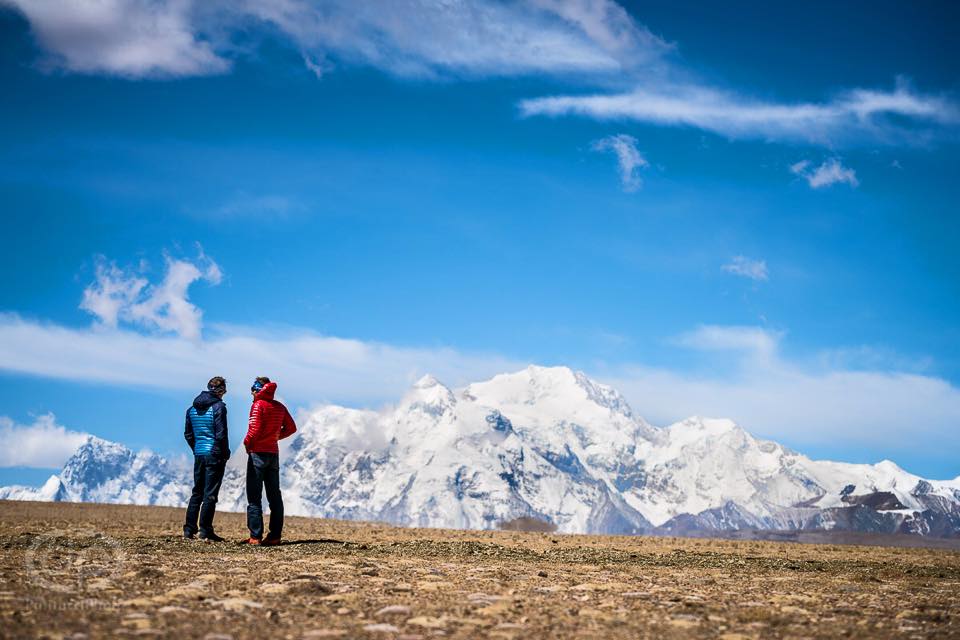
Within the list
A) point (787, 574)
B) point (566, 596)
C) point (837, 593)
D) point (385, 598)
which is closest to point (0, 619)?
point (385, 598)

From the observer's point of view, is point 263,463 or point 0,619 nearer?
point 0,619

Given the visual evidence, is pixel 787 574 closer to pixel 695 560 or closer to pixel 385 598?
pixel 695 560

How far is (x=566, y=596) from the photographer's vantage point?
11.1m

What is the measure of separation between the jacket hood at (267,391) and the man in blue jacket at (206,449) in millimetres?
1029

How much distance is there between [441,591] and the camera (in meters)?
11.1

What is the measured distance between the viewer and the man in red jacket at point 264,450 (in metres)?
17.3

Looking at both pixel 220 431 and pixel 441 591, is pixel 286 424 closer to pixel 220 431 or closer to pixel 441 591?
pixel 220 431

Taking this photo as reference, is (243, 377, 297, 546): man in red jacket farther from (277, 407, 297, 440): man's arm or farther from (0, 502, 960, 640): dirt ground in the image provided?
(0, 502, 960, 640): dirt ground

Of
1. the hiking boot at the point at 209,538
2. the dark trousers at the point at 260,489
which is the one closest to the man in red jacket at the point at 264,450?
the dark trousers at the point at 260,489

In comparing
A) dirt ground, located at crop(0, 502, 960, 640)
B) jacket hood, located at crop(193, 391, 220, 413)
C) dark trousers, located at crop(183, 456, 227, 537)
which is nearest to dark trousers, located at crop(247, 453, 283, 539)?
dirt ground, located at crop(0, 502, 960, 640)

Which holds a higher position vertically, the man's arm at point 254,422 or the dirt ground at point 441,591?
the man's arm at point 254,422

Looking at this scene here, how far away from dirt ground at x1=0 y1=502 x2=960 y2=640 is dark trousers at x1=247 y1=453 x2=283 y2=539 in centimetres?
61

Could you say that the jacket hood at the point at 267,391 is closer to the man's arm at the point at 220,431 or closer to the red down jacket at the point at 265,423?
the red down jacket at the point at 265,423

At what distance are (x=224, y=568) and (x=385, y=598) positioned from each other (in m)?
3.48
